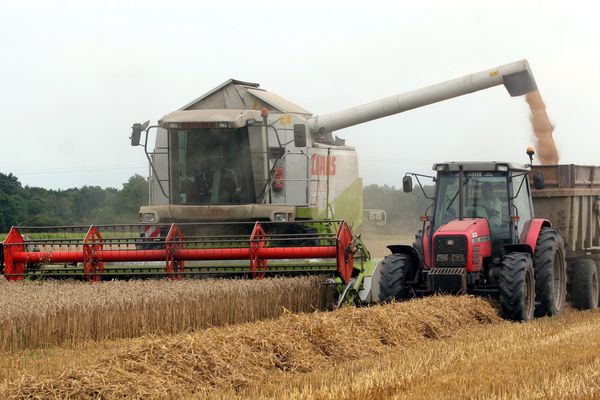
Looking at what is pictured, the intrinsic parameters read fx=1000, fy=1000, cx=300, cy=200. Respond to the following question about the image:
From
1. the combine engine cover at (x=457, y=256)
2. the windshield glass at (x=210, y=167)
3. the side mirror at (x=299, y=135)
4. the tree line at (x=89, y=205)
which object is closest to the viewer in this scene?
the combine engine cover at (x=457, y=256)

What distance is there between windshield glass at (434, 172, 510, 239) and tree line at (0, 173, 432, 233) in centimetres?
813

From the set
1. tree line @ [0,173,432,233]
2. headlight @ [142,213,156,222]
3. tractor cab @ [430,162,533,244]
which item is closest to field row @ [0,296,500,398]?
tractor cab @ [430,162,533,244]

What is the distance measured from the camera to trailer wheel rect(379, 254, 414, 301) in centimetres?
1032

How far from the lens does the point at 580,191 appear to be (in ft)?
41.7

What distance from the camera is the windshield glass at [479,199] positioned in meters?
10.6

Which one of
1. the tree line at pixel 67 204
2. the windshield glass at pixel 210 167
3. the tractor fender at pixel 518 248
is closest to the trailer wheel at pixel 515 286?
the tractor fender at pixel 518 248

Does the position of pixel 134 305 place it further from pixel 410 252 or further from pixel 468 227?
pixel 468 227

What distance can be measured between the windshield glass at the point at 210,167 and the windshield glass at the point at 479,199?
2.90m

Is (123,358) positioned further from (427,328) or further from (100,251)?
(100,251)

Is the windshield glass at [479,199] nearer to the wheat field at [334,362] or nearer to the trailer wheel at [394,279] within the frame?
the trailer wheel at [394,279]

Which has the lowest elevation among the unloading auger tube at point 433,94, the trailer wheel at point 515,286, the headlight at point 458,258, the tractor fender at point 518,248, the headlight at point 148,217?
the trailer wheel at point 515,286

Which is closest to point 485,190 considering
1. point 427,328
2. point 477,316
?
point 477,316

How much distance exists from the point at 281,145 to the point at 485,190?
3317 millimetres

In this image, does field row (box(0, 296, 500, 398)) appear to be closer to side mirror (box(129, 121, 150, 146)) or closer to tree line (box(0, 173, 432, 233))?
side mirror (box(129, 121, 150, 146))
